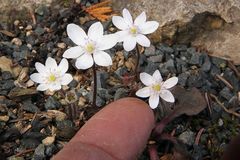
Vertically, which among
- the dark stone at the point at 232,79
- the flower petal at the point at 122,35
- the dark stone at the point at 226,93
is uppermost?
the flower petal at the point at 122,35

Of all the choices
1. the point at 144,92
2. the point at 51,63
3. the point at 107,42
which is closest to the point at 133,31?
the point at 107,42

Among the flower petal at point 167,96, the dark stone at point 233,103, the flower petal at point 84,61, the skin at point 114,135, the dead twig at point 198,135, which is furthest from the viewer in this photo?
the dark stone at point 233,103

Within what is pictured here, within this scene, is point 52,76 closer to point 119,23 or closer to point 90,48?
point 90,48

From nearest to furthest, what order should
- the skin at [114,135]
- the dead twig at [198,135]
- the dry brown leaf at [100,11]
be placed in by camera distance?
1. the skin at [114,135]
2. the dead twig at [198,135]
3. the dry brown leaf at [100,11]

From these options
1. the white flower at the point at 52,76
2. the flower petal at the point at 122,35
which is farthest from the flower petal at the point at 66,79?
the flower petal at the point at 122,35

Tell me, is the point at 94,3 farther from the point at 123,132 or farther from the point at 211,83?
the point at 123,132

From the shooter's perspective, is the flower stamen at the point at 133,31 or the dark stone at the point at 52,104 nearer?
the flower stamen at the point at 133,31

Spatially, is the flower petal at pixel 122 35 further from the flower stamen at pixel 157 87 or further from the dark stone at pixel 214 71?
the dark stone at pixel 214 71

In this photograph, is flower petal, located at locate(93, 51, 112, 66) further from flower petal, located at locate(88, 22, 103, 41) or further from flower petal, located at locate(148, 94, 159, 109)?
flower petal, located at locate(148, 94, 159, 109)
